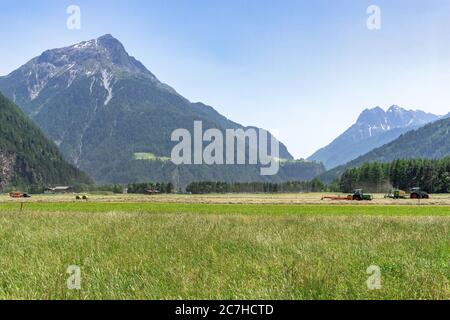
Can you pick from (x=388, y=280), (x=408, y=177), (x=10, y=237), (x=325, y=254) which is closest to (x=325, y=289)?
(x=388, y=280)

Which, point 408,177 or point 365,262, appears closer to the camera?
point 365,262

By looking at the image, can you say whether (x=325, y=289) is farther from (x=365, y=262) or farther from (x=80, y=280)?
(x=80, y=280)

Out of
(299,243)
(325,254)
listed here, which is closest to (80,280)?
(325,254)

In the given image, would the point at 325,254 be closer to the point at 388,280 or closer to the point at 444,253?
the point at 388,280

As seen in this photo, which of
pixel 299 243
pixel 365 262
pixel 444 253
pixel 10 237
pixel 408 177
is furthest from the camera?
pixel 408 177

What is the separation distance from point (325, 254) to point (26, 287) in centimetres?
843

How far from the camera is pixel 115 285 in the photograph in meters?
10.4

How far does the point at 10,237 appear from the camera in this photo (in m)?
18.4
